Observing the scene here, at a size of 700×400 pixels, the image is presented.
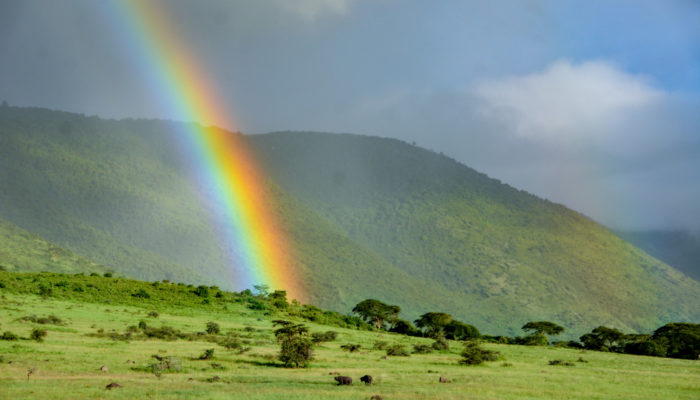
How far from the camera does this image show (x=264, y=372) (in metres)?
36.4

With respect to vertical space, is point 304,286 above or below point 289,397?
above

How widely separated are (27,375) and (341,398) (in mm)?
15102

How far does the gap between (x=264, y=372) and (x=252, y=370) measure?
952mm

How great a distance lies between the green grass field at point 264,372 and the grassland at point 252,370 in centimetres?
5

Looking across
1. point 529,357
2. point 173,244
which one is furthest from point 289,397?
point 173,244

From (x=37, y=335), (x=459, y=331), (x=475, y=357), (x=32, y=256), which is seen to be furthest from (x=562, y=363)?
(x=32, y=256)

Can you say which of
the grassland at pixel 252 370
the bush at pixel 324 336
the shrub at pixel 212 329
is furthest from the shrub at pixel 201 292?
the bush at pixel 324 336

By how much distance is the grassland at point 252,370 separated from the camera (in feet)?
95.2

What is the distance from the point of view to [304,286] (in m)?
190

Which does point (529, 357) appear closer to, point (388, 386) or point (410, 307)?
point (388, 386)

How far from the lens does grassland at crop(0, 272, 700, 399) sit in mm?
29031

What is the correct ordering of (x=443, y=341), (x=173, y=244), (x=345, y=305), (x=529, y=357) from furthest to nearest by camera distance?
1. (x=173, y=244)
2. (x=345, y=305)
3. (x=443, y=341)
4. (x=529, y=357)

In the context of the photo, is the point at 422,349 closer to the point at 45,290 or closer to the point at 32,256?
the point at 45,290

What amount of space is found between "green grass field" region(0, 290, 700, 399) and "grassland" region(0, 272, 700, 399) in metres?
0.05
